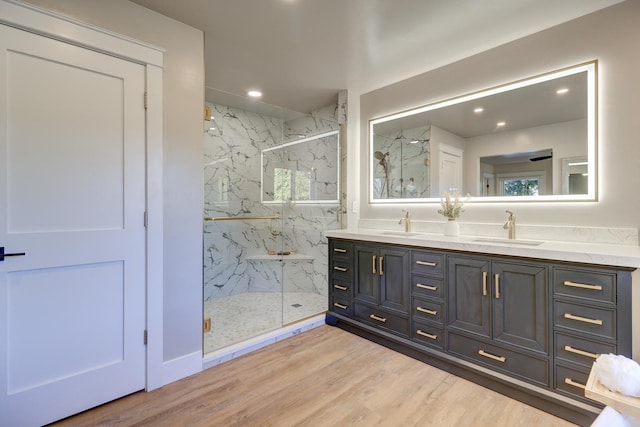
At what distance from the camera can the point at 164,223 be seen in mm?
2070

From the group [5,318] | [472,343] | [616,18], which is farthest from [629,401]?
[5,318]

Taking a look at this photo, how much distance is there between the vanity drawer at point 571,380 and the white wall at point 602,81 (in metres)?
0.98

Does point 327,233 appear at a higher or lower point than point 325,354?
higher

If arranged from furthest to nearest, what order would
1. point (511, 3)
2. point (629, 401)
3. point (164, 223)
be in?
point (164, 223), point (511, 3), point (629, 401)

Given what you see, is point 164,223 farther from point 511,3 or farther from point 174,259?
point 511,3

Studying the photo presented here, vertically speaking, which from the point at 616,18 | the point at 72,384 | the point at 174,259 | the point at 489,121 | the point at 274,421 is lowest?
the point at 274,421

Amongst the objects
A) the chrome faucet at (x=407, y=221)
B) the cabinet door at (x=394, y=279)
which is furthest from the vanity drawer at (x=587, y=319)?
the chrome faucet at (x=407, y=221)

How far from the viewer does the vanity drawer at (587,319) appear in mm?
1591

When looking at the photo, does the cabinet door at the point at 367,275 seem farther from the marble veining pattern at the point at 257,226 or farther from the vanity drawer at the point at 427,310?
the marble veining pattern at the point at 257,226

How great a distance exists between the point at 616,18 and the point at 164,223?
3312mm

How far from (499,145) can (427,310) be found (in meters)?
1.54

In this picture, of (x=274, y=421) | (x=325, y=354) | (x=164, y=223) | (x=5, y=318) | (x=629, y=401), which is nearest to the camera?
(x=629, y=401)

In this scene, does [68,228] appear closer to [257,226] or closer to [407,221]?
[257,226]

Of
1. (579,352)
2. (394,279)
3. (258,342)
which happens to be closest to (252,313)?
(258,342)
